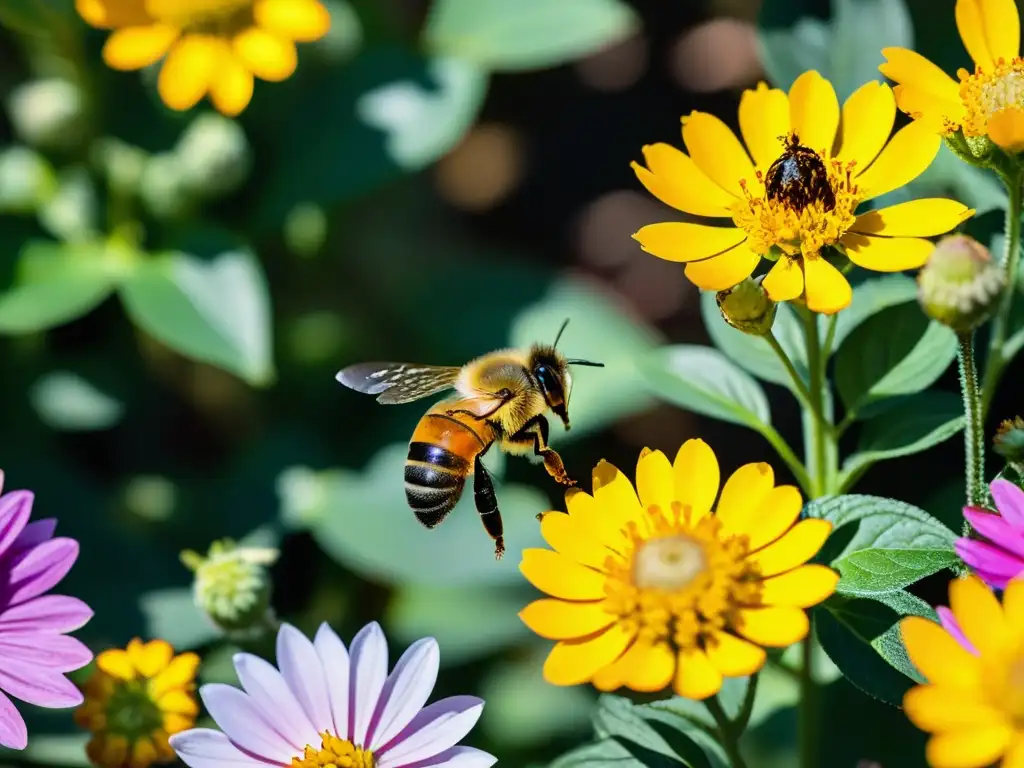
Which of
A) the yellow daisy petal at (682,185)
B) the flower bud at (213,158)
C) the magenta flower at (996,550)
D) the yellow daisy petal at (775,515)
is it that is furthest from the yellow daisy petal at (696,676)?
the flower bud at (213,158)

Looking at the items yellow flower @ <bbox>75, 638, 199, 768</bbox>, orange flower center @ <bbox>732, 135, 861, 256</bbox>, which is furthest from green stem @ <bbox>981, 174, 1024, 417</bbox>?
yellow flower @ <bbox>75, 638, 199, 768</bbox>

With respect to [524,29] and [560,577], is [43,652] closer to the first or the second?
[560,577]

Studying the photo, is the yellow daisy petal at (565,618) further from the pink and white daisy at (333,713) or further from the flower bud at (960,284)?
the flower bud at (960,284)

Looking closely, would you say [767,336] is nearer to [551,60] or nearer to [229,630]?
[229,630]

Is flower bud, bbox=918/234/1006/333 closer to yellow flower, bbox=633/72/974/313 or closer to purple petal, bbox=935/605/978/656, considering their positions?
yellow flower, bbox=633/72/974/313

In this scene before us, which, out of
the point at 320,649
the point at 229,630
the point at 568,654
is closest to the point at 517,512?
the point at 229,630
